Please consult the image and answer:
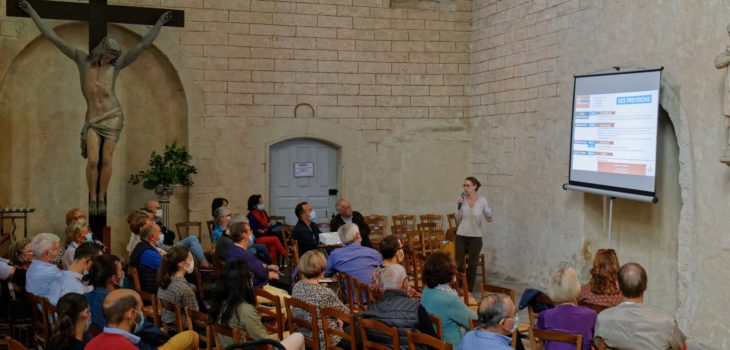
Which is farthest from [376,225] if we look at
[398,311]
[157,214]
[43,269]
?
[398,311]

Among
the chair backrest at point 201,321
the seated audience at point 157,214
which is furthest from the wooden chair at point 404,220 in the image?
the chair backrest at point 201,321

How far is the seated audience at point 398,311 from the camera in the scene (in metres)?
4.79

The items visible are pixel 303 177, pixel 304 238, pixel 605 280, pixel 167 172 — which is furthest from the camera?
pixel 303 177

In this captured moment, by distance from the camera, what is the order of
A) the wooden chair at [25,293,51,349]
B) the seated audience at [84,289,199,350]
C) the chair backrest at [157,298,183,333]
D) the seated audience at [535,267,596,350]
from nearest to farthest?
the seated audience at [84,289,199,350] < the seated audience at [535,267,596,350] < the chair backrest at [157,298,183,333] < the wooden chair at [25,293,51,349]

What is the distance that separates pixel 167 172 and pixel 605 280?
6.79m

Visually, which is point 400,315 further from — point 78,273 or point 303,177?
point 303,177

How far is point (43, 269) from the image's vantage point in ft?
19.3

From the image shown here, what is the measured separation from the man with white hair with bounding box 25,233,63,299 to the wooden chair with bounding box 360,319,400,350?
7.99 ft

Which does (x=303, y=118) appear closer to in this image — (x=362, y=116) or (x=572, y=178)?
(x=362, y=116)

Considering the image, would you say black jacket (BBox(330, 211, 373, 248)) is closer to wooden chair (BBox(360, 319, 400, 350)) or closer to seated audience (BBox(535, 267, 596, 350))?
wooden chair (BBox(360, 319, 400, 350))

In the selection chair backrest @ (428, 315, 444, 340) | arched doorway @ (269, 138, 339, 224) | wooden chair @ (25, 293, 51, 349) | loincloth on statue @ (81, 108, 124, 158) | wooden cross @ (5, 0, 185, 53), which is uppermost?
wooden cross @ (5, 0, 185, 53)

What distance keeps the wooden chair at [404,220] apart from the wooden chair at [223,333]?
22.9 ft

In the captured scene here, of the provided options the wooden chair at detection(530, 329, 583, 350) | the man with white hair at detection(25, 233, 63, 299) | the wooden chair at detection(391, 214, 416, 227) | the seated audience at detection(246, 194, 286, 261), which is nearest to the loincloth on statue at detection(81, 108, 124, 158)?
the seated audience at detection(246, 194, 286, 261)

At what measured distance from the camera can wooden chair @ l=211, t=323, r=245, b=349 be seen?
4516 millimetres
